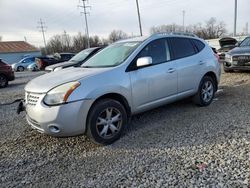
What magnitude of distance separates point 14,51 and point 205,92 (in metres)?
52.2

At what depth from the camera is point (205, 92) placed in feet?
19.4

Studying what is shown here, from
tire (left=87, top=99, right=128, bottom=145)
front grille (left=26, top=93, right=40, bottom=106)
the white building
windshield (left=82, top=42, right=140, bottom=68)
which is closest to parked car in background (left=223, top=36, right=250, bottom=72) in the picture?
windshield (left=82, top=42, right=140, bottom=68)

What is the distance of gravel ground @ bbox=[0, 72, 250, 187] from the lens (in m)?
3.05

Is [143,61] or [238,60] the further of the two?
[238,60]

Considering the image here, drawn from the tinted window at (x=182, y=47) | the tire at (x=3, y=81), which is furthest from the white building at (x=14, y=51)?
the tinted window at (x=182, y=47)

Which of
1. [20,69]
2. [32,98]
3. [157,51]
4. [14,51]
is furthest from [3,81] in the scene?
[14,51]

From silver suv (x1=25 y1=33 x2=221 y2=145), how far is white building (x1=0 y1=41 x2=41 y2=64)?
163ft

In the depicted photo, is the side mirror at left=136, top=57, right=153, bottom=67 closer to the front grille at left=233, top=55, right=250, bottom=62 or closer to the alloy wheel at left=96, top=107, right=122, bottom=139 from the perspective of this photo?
the alloy wheel at left=96, top=107, right=122, bottom=139

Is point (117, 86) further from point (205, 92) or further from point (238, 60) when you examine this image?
point (238, 60)

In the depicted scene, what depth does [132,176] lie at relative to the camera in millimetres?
3127

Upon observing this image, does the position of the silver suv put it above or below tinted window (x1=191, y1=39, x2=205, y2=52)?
below

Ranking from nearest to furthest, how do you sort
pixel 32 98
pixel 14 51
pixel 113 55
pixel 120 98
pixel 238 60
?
1. pixel 32 98
2. pixel 120 98
3. pixel 113 55
4. pixel 238 60
5. pixel 14 51

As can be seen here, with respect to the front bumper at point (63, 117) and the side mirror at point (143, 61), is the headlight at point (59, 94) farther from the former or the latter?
the side mirror at point (143, 61)

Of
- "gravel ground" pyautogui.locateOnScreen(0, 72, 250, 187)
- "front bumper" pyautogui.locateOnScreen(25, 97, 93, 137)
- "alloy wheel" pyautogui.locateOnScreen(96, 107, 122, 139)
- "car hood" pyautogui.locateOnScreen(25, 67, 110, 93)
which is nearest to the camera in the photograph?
"gravel ground" pyautogui.locateOnScreen(0, 72, 250, 187)
